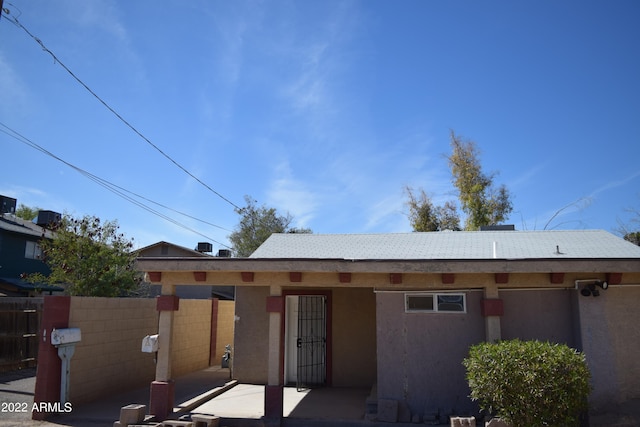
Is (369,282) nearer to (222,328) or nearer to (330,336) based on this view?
(330,336)

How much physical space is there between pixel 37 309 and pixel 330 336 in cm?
871

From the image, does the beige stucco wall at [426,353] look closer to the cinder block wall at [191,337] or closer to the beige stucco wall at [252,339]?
the beige stucco wall at [252,339]

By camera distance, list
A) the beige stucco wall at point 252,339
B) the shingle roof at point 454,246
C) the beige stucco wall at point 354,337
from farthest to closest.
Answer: the beige stucco wall at point 252,339 → the beige stucco wall at point 354,337 → the shingle roof at point 454,246

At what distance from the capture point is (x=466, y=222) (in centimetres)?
2589

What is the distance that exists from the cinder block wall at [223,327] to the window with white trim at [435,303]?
9209mm

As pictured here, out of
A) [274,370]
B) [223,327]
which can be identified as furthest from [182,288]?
[274,370]

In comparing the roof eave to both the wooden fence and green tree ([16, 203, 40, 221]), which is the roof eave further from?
green tree ([16, 203, 40, 221])

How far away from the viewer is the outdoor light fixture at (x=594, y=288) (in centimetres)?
794

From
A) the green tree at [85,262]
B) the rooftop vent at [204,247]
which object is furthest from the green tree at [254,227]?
the green tree at [85,262]

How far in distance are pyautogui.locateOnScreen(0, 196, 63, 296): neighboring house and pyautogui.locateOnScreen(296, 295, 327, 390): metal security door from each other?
14.8m

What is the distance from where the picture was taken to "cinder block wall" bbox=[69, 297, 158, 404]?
898 centimetres

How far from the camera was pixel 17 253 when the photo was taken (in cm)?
2316

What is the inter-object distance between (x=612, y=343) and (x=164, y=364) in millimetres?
7619

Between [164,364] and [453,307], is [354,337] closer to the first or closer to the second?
[453,307]
